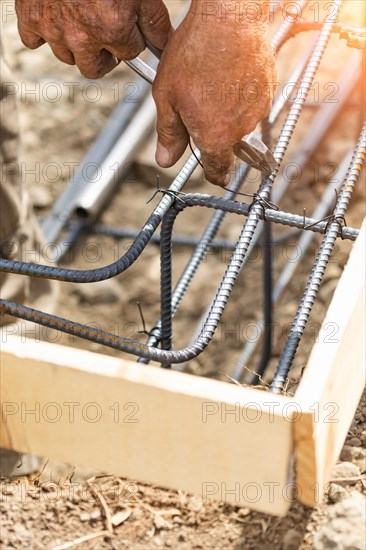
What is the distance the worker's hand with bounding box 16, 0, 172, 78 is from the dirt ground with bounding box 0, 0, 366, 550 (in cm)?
95

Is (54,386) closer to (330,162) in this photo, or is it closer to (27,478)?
(27,478)

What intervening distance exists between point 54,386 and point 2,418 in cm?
15

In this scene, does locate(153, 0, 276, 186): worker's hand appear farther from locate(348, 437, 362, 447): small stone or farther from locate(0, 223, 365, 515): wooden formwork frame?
locate(348, 437, 362, 447): small stone

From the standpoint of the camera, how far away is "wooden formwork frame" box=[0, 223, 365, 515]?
1.34 meters

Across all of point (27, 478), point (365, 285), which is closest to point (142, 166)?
point (27, 478)

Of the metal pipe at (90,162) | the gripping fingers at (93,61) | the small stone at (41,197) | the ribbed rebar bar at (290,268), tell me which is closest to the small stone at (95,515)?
the gripping fingers at (93,61)

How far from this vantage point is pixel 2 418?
1.54 metres

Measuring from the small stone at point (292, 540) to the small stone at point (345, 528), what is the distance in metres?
0.11

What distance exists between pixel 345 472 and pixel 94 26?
108 cm

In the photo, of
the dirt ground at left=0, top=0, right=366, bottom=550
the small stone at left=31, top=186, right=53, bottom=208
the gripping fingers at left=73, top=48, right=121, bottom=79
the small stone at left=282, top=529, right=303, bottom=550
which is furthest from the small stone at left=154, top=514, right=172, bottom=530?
the small stone at left=31, top=186, right=53, bottom=208

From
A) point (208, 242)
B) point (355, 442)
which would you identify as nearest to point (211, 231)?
point (208, 242)

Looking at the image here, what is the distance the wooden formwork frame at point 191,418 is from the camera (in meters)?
1.34

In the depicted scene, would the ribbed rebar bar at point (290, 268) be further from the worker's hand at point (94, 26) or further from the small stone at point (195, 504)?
the worker's hand at point (94, 26)

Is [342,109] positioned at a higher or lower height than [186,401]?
lower
